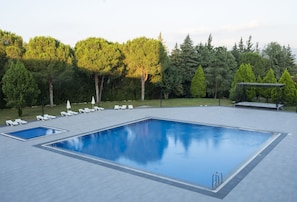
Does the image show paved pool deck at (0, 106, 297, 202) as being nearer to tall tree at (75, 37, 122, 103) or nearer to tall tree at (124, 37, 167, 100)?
tall tree at (75, 37, 122, 103)

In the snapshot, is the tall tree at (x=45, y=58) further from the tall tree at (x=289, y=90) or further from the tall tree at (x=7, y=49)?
the tall tree at (x=289, y=90)

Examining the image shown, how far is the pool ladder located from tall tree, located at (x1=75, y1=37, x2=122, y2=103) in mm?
16458

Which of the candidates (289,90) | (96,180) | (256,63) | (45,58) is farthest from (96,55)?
(256,63)

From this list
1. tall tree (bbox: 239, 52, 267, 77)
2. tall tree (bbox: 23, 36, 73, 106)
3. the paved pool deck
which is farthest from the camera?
tall tree (bbox: 239, 52, 267, 77)

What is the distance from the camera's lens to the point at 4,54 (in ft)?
64.8

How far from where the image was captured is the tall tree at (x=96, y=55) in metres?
23.0

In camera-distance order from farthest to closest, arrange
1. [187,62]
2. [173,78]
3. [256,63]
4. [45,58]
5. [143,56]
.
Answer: [187,62]
[256,63]
[173,78]
[143,56]
[45,58]

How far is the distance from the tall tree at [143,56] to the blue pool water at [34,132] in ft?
41.0

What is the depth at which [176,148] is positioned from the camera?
12.4 m

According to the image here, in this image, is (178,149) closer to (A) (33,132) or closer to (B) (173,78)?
(A) (33,132)

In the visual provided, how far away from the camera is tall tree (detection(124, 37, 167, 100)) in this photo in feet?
82.9

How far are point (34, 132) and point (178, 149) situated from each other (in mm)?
7544

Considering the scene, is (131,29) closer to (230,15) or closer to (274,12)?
(230,15)

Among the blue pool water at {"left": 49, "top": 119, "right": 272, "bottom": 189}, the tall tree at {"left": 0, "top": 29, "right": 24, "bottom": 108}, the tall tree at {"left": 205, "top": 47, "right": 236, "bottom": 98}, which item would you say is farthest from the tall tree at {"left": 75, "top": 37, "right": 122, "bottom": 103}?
the tall tree at {"left": 205, "top": 47, "right": 236, "bottom": 98}
